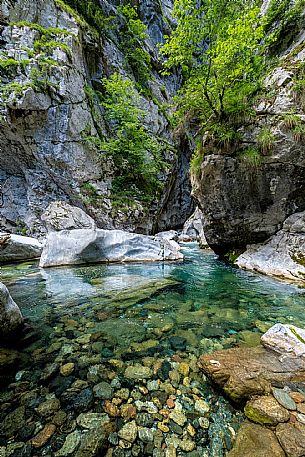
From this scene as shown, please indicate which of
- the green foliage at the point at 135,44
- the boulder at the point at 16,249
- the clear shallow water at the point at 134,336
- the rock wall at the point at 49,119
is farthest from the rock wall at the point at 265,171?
the green foliage at the point at 135,44

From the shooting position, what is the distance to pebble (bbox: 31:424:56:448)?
56.1 inches

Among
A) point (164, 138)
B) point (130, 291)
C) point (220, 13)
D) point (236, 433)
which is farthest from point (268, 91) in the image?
point (164, 138)

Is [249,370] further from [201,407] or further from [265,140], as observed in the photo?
[265,140]

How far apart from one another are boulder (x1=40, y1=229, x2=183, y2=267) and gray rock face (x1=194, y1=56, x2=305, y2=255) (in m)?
2.75

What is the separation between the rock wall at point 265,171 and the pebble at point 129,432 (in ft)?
22.5

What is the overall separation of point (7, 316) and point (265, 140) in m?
7.49

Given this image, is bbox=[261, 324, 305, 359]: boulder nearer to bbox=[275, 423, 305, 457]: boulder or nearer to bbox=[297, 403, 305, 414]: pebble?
bbox=[297, 403, 305, 414]: pebble

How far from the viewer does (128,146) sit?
15453mm

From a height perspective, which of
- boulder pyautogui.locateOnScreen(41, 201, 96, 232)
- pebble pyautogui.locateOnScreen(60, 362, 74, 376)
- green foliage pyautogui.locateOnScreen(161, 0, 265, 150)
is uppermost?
→ green foliage pyautogui.locateOnScreen(161, 0, 265, 150)

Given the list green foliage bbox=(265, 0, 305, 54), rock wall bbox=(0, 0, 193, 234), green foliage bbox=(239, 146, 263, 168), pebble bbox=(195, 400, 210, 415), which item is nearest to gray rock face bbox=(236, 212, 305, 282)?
green foliage bbox=(239, 146, 263, 168)

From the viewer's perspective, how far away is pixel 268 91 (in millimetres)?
6570

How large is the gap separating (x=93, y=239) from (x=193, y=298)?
16.4ft

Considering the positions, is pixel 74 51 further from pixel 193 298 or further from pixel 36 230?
pixel 193 298

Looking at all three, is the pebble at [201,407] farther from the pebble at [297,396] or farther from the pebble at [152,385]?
the pebble at [297,396]
